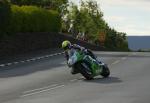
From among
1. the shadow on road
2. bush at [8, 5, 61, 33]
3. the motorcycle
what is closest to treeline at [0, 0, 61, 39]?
bush at [8, 5, 61, 33]

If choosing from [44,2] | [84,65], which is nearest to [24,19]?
[84,65]

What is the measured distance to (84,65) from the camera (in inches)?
907

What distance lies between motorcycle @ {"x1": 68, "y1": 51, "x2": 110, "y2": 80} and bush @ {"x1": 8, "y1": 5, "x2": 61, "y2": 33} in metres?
15.3

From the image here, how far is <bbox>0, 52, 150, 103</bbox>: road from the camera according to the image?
687 inches

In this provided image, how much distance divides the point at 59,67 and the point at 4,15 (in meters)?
8.07

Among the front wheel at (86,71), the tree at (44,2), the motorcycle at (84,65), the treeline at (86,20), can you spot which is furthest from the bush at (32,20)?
→ the treeline at (86,20)

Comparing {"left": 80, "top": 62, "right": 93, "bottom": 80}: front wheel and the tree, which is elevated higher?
the tree

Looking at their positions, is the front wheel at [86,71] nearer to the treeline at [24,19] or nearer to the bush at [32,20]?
the treeline at [24,19]

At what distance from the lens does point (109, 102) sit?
16266 mm

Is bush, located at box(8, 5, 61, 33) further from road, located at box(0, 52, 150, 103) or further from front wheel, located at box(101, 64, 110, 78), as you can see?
front wheel, located at box(101, 64, 110, 78)

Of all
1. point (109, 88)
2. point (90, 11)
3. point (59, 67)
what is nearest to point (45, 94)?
point (109, 88)

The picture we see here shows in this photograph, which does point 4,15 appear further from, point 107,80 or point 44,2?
point 44,2

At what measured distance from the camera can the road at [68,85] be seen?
17.4 m

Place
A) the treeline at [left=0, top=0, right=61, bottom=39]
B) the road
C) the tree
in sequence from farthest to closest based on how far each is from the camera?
the tree, the treeline at [left=0, top=0, right=61, bottom=39], the road
